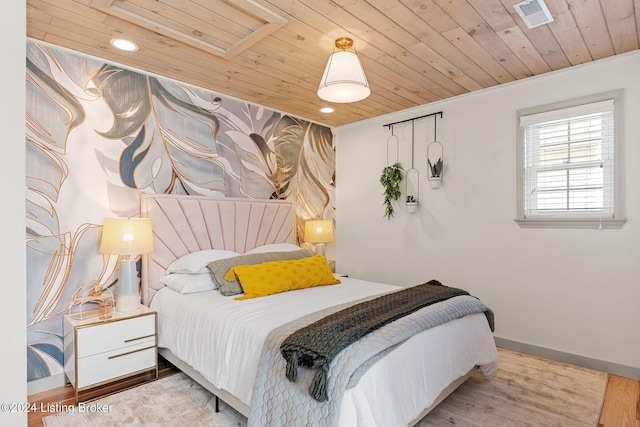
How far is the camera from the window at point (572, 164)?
269 cm

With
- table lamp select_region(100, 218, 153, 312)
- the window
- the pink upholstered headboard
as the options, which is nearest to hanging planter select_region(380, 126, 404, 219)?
the pink upholstered headboard

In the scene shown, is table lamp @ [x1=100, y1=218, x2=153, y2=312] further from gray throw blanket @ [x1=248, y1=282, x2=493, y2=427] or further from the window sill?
the window sill

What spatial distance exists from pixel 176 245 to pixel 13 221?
2542 millimetres

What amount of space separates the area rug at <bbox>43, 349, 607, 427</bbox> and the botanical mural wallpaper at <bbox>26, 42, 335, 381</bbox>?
0.65 metres

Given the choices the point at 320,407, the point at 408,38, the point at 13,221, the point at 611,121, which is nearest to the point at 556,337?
the point at 611,121

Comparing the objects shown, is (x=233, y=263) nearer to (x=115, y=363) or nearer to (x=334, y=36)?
(x=115, y=363)

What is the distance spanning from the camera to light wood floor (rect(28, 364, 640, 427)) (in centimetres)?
209

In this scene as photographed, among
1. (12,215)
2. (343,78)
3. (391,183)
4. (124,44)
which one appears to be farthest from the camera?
(391,183)

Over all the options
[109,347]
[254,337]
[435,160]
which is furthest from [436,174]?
[109,347]

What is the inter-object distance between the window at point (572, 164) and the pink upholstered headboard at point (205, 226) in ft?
7.71

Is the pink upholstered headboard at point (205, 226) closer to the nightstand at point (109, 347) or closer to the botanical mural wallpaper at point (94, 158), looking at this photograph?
the botanical mural wallpaper at point (94, 158)

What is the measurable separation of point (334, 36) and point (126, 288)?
230 centimetres

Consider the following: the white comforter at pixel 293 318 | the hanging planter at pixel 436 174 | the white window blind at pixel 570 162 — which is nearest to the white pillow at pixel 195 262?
the white comforter at pixel 293 318

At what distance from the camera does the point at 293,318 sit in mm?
2035
